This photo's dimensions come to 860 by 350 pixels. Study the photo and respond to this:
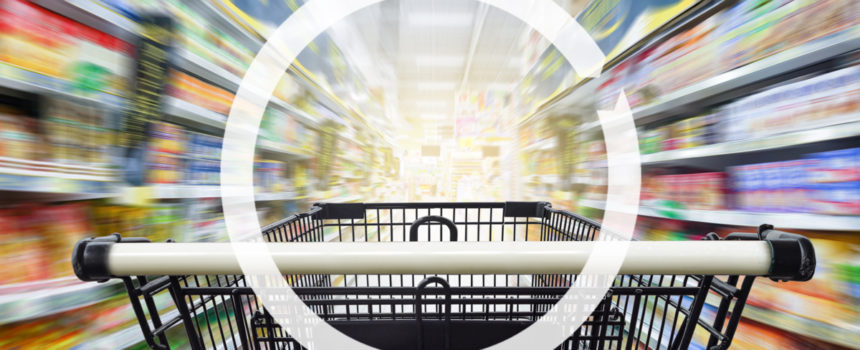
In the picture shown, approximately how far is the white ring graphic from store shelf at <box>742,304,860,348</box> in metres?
0.33

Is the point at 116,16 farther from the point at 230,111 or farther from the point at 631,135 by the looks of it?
the point at 631,135

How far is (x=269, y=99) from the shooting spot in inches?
52.7

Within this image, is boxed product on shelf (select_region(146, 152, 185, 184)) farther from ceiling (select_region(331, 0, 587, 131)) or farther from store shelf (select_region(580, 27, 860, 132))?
ceiling (select_region(331, 0, 587, 131))

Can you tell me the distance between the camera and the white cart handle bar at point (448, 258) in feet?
1.33

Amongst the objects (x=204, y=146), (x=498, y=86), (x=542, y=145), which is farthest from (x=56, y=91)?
(x=498, y=86)

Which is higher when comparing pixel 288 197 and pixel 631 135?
pixel 631 135

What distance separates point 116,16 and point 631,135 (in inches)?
67.9

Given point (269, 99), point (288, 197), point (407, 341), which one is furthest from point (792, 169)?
point (288, 197)

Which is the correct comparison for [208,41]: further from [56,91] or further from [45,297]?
[45,297]

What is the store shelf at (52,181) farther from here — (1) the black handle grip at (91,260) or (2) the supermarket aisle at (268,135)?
(1) the black handle grip at (91,260)

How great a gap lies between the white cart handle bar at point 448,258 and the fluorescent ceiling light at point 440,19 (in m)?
3.01

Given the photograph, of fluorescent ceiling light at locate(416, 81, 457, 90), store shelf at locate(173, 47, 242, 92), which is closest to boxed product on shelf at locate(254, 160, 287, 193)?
store shelf at locate(173, 47, 242, 92)

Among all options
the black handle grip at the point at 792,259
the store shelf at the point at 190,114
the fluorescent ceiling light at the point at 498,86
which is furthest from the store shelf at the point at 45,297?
the fluorescent ceiling light at the point at 498,86

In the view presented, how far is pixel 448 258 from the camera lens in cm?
42
